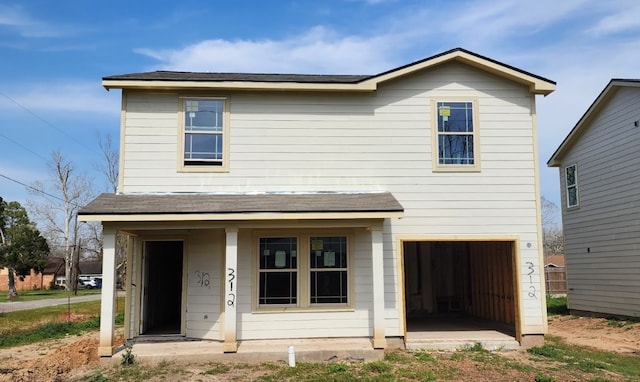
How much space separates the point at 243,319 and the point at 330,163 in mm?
3728

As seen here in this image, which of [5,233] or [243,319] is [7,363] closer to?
[243,319]

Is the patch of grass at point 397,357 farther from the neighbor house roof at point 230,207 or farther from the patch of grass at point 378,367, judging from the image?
the neighbor house roof at point 230,207

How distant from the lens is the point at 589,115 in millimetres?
16812

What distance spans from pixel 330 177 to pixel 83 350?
20.2ft

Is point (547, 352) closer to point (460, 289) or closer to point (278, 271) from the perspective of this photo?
point (460, 289)

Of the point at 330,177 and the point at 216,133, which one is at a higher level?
the point at 216,133

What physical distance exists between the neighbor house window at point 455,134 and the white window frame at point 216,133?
4.55m

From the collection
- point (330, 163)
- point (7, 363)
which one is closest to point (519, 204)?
point (330, 163)

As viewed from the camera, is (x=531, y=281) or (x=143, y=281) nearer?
(x=531, y=281)

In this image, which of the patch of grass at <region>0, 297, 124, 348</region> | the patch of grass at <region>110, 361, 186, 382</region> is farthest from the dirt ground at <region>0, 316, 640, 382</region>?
the patch of grass at <region>0, 297, 124, 348</region>

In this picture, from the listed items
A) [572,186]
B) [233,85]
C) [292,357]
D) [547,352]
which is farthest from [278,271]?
[572,186]

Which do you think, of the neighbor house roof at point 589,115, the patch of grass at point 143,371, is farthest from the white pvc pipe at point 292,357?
the neighbor house roof at point 589,115

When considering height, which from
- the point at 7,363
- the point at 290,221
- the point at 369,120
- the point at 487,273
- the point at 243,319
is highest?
the point at 369,120

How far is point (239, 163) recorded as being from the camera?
1119cm
